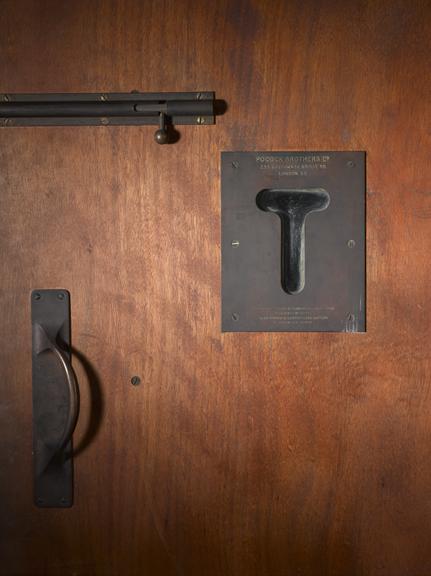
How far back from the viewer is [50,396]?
111 centimetres

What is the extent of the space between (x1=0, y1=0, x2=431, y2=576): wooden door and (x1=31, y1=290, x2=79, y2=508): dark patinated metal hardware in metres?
0.02

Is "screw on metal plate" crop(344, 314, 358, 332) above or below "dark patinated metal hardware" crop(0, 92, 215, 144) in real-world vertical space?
below

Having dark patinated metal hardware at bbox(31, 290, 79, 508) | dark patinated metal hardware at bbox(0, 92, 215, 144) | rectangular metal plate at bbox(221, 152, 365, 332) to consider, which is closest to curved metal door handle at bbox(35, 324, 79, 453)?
dark patinated metal hardware at bbox(31, 290, 79, 508)

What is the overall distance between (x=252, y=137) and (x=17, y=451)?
Answer: 0.74 meters

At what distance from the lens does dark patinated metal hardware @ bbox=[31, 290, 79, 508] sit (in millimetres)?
1107

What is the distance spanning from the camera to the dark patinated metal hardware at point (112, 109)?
107 cm

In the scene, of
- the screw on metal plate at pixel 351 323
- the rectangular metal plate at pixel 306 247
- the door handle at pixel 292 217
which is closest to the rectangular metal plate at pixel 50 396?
the rectangular metal plate at pixel 306 247

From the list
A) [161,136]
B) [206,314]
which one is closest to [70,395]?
[206,314]

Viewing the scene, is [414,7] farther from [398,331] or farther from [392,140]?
[398,331]

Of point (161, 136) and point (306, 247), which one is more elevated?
point (161, 136)

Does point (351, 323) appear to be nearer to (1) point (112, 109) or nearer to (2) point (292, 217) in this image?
(2) point (292, 217)

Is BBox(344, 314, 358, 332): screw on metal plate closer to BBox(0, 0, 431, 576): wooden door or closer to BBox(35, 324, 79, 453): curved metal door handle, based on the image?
BBox(0, 0, 431, 576): wooden door

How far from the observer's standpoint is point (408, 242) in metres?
1.09

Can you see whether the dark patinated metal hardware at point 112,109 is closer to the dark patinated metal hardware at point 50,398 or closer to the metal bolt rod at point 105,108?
the metal bolt rod at point 105,108
